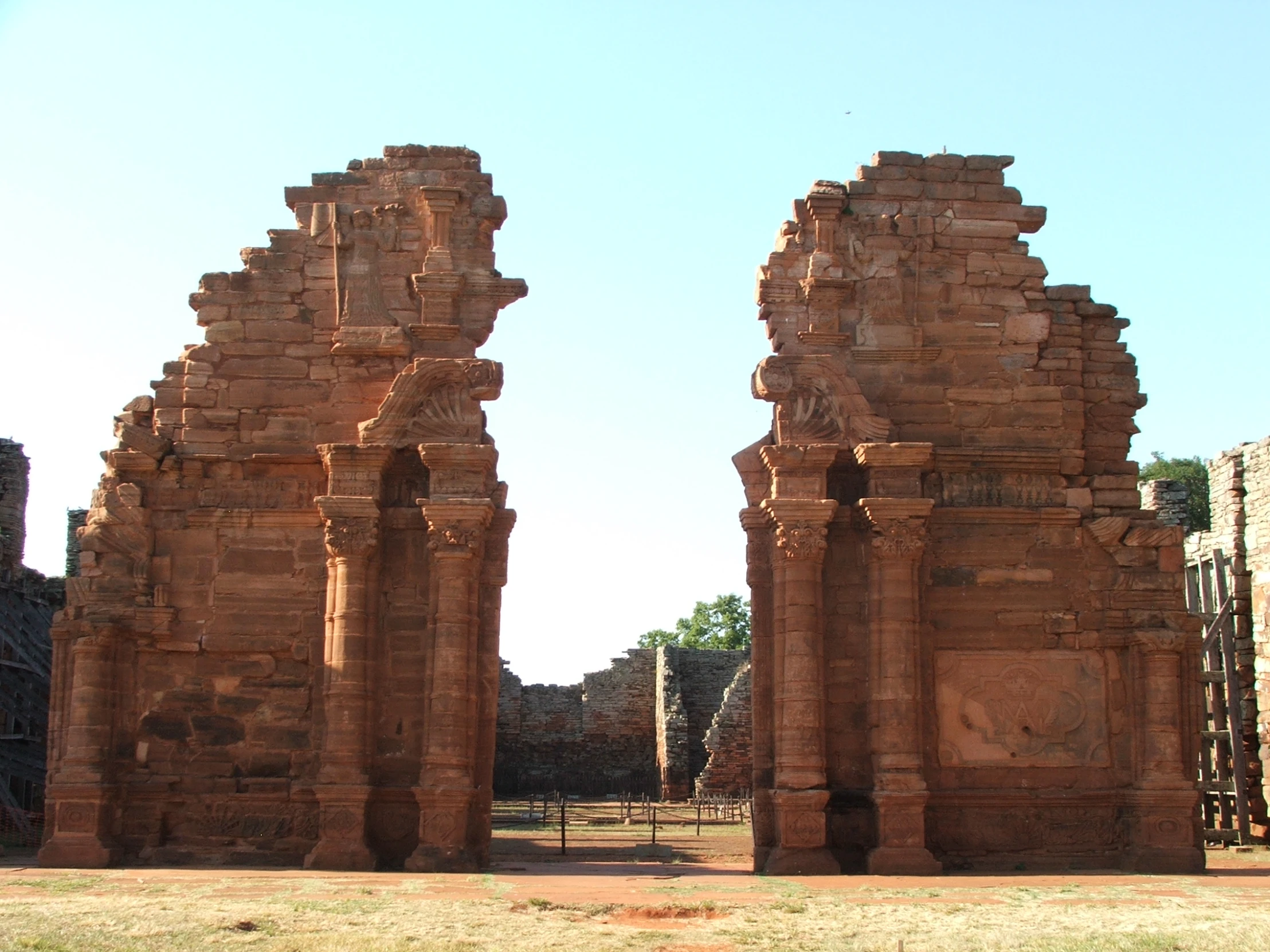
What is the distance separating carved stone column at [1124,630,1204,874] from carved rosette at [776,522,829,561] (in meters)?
3.03

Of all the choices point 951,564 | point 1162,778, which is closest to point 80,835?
point 951,564

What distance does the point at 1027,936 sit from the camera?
904 centimetres

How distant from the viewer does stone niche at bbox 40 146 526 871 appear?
13.7m

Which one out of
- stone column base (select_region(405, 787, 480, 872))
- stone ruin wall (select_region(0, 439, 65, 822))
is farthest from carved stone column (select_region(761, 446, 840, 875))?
stone ruin wall (select_region(0, 439, 65, 822))

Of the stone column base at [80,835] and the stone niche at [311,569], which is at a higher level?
the stone niche at [311,569]

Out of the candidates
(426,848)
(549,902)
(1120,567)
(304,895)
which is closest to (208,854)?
(426,848)

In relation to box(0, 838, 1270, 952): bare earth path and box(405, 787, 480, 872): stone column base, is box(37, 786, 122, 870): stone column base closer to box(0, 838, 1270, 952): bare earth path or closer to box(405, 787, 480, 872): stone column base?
box(0, 838, 1270, 952): bare earth path

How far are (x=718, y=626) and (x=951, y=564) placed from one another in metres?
56.1

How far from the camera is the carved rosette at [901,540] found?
14.1 meters

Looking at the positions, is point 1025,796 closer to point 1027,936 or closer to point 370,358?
point 1027,936

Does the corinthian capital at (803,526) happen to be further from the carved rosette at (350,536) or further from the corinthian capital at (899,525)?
the carved rosette at (350,536)

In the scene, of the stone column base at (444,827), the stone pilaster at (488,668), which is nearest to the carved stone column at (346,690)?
the stone column base at (444,827)

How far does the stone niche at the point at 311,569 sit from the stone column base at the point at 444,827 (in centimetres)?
2

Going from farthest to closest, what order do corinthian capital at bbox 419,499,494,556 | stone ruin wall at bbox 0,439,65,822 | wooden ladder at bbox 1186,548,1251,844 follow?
stone ruin wall at bbox 0,439,65,822
wooden ladder at bbox 1186,548,1251,844
corinthian capital at bbox 419,499,494,556
